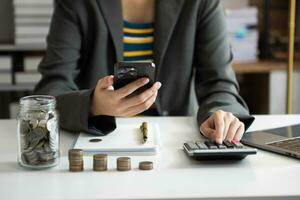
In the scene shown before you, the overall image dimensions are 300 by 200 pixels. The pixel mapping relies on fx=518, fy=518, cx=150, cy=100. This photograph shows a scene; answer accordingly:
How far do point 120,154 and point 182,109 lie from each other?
0.57m

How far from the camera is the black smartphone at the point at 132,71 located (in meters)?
0.94

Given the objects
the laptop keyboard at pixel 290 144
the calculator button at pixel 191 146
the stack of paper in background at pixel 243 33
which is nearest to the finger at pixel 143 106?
the calculator button at pixel 191 146

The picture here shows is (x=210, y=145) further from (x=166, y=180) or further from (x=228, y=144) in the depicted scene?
(x=166, y=180)

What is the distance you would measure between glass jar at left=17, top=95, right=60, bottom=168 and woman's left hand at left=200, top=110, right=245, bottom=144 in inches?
11.9

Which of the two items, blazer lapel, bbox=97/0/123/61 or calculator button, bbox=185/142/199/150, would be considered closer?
calculator button, bbox=185/142/199/150

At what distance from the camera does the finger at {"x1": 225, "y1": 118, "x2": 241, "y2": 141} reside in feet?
3.33

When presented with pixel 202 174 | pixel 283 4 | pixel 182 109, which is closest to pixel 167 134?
pixel 202 174

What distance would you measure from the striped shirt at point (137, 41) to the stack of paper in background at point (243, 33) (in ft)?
3.50

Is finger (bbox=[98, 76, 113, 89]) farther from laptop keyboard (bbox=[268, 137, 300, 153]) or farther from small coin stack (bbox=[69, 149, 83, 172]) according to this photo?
laptop keyboard (bbox=[268, 137, 300, 153])

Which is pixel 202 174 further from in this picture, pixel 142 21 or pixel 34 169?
pixel 142 21

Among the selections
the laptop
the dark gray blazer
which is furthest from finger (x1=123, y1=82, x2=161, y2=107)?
the dark gray blazer

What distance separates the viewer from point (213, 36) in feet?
A: 4.82

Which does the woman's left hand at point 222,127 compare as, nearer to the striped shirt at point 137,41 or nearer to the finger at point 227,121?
the finger at point 227,121

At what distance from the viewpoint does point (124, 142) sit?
3.33ft
